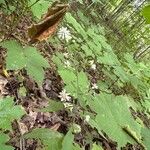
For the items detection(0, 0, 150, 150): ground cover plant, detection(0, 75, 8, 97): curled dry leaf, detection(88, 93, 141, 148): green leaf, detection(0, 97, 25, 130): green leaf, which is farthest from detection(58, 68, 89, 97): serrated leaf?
detection(0, 97, 25, 130): green leaf

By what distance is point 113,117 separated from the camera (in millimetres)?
2168

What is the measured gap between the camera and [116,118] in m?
2.19

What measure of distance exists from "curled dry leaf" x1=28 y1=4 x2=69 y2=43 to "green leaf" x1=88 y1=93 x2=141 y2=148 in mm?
553

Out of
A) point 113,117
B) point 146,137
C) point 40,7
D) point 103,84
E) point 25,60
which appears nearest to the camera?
point 146,137

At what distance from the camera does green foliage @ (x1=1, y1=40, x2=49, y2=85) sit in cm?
222

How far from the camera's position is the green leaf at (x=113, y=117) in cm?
209

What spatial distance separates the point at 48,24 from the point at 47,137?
29.2 inches

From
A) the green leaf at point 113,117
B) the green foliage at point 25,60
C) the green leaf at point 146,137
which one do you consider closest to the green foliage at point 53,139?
the green leaf at point 113,117

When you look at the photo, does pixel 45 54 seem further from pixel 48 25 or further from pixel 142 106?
pixel 142 106

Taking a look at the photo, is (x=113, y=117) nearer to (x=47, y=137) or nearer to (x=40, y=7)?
(x=47, y=137)

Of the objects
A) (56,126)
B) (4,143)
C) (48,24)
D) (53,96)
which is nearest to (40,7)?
(48,24)

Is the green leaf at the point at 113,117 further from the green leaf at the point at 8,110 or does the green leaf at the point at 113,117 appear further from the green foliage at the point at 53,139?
the green leaf at the point at 8,110

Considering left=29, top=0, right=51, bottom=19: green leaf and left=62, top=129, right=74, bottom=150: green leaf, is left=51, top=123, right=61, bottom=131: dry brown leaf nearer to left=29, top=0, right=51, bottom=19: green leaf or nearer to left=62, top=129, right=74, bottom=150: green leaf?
left=62, top=129, right=74, bottom=150: green leaf

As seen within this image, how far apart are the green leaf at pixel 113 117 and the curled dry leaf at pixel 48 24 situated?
553 millimetres
